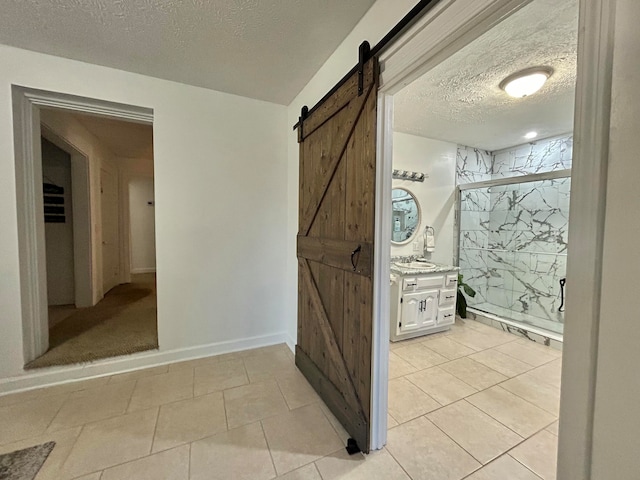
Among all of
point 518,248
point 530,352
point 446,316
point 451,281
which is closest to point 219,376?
point 446,316

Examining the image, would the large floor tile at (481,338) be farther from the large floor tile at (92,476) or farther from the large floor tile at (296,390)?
the large floor tile at (92,476)

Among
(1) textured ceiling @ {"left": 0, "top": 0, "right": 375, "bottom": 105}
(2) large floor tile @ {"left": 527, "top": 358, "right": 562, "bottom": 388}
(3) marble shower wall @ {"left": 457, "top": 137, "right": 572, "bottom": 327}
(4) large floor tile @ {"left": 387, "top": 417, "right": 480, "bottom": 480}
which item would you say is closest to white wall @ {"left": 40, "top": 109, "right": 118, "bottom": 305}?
(1) textured ceiling @ {"left": 0, "top": 0, "right": 375, "bottom": 105}

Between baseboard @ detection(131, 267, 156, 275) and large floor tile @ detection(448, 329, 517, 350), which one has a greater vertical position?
baseboard @ detection(131, 267, 156, 275)

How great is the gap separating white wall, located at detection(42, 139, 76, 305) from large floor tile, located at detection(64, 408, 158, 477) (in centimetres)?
293

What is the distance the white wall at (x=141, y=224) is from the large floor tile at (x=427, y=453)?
6.62 metres

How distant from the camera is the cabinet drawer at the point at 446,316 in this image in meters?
3.08

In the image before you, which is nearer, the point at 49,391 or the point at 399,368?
the point at 49,391

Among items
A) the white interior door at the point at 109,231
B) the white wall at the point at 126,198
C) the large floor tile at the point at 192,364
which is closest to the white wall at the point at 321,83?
the large floor tile at the point at 192,364

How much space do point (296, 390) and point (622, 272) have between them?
6.52 ft

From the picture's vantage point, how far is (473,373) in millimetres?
2270

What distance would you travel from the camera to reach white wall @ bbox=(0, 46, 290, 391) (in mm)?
1942

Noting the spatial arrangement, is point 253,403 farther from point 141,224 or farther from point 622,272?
point 141,224

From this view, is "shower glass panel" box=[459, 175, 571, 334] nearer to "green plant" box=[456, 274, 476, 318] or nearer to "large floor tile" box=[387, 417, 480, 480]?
"green plant" box=[456, 274, 476, 318]

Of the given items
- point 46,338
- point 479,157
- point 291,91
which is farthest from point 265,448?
point 479,157
